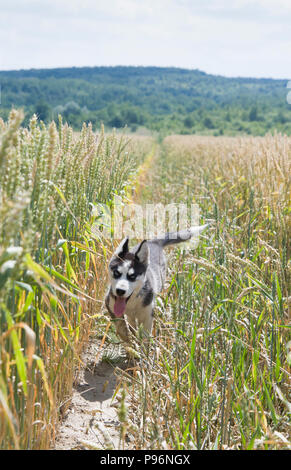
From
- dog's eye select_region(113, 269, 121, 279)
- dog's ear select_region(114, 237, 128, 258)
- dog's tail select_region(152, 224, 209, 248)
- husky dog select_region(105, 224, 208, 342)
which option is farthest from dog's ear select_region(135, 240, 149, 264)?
dog's tail select_region(152, 224, 209, 248)

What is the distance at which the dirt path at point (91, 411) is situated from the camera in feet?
7.27

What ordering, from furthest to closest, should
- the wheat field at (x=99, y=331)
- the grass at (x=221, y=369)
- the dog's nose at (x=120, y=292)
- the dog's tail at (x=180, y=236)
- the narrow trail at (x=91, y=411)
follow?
1. the dog's tail at (x=180, y=236)
2. the dog's nose at (x=120, y=292)
3. the narrow trail at (x=91, y=411)
4. the grass at (x=221, y=369)
5. the wheat field at (x=99, y=331)

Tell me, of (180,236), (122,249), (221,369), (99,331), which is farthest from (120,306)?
(180,236)

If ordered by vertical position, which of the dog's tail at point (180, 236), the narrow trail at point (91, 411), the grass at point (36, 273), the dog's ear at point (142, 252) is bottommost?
the narrow trail at point (91, 411)

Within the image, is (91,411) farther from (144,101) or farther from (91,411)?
(144,101)

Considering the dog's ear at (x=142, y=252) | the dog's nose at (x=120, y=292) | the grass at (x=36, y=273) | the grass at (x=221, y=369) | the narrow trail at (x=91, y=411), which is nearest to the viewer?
the grass at (x=36, y=273)

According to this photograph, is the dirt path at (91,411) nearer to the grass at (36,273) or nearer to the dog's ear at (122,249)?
the grass at (36,273)

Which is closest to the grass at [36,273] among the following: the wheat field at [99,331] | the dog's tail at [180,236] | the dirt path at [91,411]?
the wheat field at [99,331]

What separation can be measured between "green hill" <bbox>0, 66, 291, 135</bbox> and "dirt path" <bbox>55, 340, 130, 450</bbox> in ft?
5.43

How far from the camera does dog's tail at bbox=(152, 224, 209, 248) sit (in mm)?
3645

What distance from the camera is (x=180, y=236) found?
3764 millimetres

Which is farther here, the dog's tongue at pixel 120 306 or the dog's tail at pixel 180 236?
the dog's tail at pixel 180 236

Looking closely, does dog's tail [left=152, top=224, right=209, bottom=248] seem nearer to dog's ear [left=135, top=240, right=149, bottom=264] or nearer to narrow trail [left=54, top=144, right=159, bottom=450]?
dog's ear [left=135, top=240, right=149, bottom=264]

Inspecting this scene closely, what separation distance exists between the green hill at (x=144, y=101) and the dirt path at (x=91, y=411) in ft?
5.43
